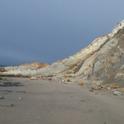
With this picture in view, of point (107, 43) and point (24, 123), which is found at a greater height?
point (107, 43)

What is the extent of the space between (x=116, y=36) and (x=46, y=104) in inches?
728

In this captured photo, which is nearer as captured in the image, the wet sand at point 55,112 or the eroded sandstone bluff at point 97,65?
the wet sand at point 55,112

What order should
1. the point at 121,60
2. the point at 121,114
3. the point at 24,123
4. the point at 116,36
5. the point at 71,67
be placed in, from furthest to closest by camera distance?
1. the point at 71,67
2. the point at 116,36
3. the point at 121,60
4. the point at 121,114
5. the point at 24,123

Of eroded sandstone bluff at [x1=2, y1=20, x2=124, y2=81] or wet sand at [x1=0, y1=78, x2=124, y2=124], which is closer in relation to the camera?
wet sand at [x1=0, y1=78, x2=124, y2=124]

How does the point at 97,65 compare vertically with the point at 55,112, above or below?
above

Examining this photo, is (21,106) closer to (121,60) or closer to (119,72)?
(119,72)

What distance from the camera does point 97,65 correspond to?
27938mm

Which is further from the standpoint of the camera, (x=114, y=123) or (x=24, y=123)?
(x=114, y=123)

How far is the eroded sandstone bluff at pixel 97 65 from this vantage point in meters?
25.9

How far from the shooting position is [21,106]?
11.3 metres

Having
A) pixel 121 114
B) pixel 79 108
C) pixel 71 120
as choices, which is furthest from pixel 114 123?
pixel 79 108

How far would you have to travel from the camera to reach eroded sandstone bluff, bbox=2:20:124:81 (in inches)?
1021

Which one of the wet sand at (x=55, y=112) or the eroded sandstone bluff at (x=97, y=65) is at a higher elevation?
the eroded sandstone bluff at (x=97, y=65)

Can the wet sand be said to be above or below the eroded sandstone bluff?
below
